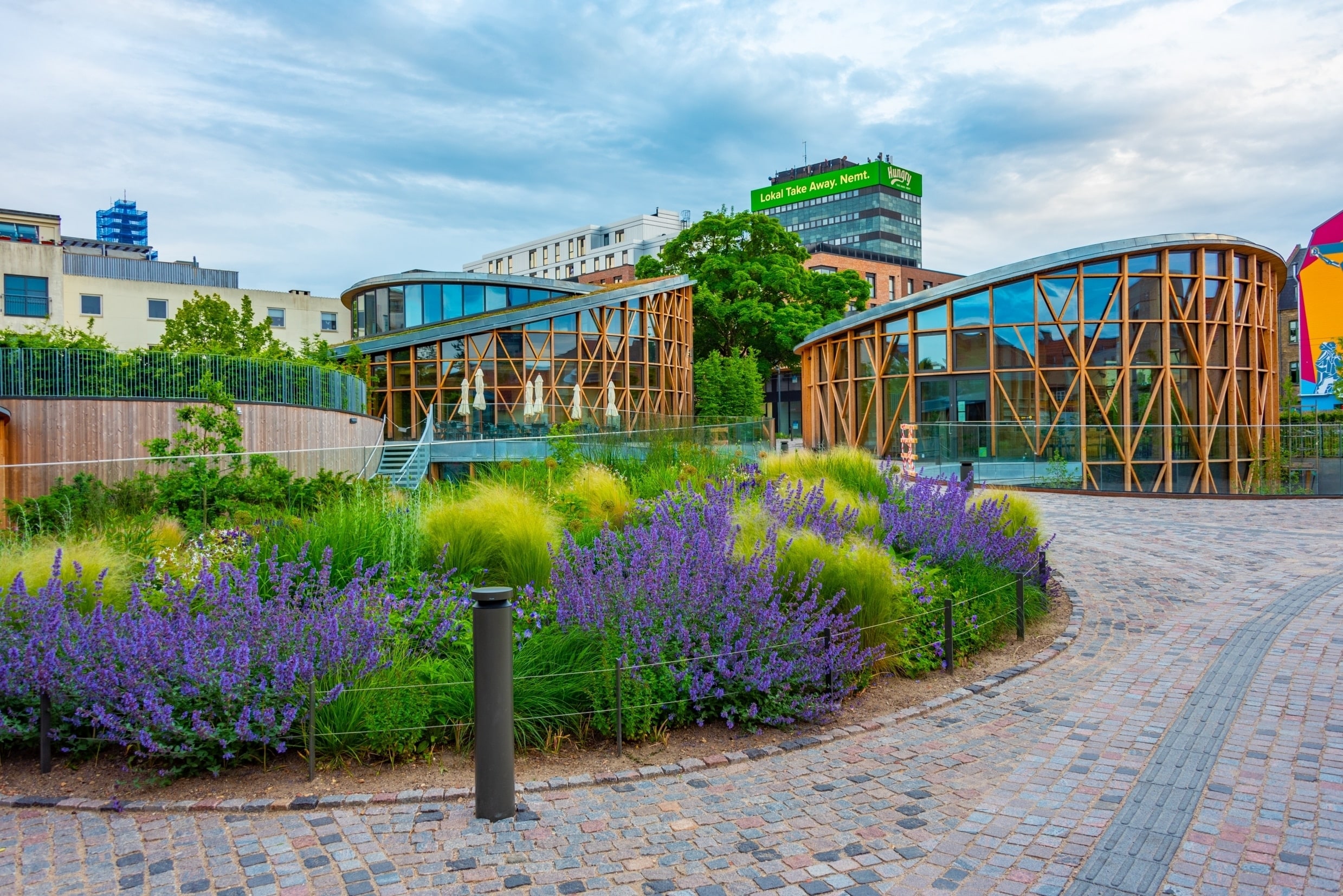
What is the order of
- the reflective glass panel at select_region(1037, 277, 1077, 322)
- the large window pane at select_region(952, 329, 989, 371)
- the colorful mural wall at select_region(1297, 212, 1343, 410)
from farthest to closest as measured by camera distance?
the colorful mural wall at select_region(1297, 212, 1343, 410) < the large window pane at select_region(952, 329, 989, 371) < the reflective glass panel at select_region(1037, 277, 1077, 322)

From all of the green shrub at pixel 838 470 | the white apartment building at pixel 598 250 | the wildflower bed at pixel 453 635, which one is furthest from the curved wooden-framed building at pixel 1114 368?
the white apartment building at pixel 598 250

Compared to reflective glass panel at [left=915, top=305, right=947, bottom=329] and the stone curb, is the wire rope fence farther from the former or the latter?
reflective glass panel at [left=915, top=305, right=947, bottom=329]

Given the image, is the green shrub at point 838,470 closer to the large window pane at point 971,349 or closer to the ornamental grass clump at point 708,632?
the ornamental grass clump at point 708,632

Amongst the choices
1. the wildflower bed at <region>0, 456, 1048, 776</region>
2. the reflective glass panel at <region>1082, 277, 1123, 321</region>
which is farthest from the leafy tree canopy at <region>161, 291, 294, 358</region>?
the wildflower bed at <region>0, 456, 1048, 776</region>

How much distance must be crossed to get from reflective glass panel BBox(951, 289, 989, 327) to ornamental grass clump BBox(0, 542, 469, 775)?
82.4 ft

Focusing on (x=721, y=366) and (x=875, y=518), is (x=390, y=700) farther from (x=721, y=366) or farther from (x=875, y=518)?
(x=721, y=366)

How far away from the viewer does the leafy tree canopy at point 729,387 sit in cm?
3991

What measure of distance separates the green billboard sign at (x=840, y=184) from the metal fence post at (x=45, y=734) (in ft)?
331

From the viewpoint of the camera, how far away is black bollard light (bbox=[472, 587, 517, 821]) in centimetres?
436

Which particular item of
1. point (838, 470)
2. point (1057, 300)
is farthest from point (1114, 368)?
point (838, 470)

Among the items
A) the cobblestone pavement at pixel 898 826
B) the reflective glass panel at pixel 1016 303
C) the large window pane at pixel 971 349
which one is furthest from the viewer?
the large window pane at pixel 971 349

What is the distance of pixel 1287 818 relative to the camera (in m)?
4.46

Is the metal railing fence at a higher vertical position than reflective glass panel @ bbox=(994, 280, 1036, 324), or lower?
lower

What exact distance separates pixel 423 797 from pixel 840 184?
10243 cm
